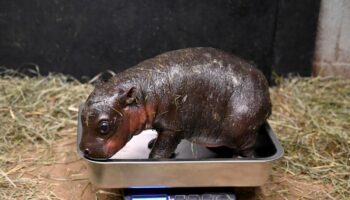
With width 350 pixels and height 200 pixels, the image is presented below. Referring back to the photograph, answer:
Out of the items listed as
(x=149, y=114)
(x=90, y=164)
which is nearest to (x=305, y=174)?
(x=149, y=114)

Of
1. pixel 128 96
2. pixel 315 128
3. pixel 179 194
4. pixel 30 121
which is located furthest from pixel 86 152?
pixel 315 128

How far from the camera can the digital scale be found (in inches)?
73.7

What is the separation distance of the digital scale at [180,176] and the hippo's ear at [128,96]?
21 cm

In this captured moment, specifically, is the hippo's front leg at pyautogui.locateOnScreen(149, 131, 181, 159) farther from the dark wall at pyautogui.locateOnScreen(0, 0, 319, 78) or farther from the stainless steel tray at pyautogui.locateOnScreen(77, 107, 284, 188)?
the dark wall at pyautogui.locateOnScreen(0, 0, 319, 78)

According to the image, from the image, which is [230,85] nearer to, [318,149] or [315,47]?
[318,149]

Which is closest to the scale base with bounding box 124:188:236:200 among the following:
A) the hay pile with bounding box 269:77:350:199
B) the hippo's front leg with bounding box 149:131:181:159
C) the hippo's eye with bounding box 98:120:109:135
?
the hippo's front leg with bounding box 149:131:181:159

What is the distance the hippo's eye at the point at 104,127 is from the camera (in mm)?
1820

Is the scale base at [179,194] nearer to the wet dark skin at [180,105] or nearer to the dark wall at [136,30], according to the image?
the wet dark skin at [180,105]

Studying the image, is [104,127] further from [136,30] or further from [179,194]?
[136,30]

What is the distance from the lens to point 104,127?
1825 mm

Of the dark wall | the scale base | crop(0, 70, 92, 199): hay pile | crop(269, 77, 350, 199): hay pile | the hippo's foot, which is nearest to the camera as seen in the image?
the scale base

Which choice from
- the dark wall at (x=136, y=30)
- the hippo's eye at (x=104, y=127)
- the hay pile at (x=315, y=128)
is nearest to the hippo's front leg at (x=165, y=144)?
the hippo's eye at (x=104, y=127)

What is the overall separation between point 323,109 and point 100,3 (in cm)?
141

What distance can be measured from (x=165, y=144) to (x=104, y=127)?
26 cm
